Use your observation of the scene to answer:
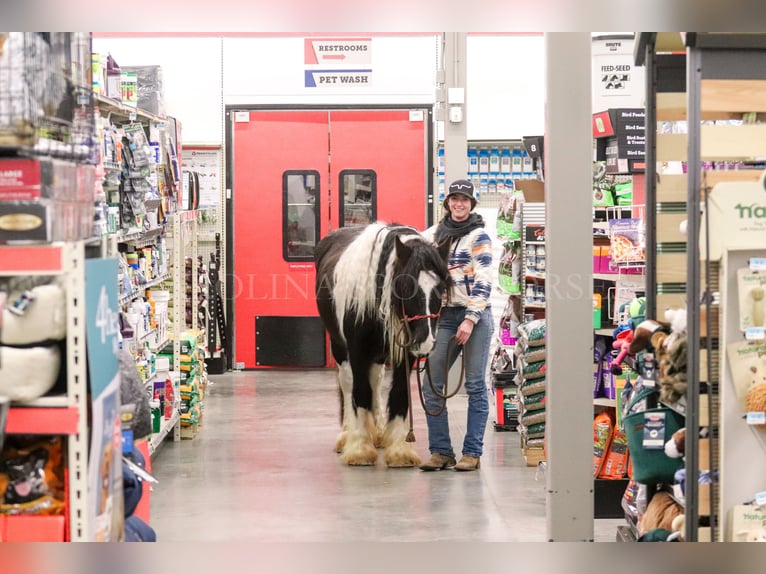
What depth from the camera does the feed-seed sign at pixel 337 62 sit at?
1152 centimetres

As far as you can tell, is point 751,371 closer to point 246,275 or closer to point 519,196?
point 519,196

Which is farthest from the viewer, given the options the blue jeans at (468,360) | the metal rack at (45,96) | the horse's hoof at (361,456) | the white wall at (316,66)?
the white wall at (316,66)

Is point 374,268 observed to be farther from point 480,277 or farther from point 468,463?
point 468,463

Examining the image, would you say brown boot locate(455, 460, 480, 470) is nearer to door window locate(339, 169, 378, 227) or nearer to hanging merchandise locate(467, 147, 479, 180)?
hanging merchandise locate(467, 147, 479, 180)

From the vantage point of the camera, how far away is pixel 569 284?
14.5 feet

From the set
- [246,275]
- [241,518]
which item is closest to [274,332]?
[246,275]

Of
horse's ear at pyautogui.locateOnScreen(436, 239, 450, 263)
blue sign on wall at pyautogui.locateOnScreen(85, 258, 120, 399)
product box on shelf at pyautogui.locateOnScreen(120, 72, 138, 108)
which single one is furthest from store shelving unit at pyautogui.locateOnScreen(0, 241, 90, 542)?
horse's ear at pyautogui.locateOnScreen(436, 239, 450, 263)

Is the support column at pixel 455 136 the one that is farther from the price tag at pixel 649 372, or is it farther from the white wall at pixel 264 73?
the price tag at pixel 649 372

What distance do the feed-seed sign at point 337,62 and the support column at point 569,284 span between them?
7351mm

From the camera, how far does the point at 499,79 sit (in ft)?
37.8

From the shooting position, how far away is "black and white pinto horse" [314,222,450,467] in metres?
6.82

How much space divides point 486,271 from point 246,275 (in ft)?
16.9

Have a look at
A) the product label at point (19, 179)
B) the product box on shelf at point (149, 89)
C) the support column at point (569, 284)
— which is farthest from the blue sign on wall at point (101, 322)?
the product box on shelf at point (149, 89)

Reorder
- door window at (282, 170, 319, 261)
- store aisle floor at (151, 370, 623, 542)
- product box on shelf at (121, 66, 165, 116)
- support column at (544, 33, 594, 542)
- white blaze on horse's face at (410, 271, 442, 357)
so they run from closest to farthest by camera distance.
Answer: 1. support column at (544, 33, 594, 542)
2. store aisle floor at (151, 370, 623, 542)
3. white blaze on horse's face at (410, 271, 442, 357)
4. product box on shelf at (121, 66, 165, 116)
5. door window at (282, 170, 319, 261)
